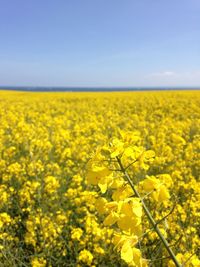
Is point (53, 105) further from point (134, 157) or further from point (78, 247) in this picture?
point (134, 157)

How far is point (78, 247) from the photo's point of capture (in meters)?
3.75

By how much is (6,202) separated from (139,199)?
3.72 metres

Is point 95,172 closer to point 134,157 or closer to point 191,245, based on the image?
point 134,157

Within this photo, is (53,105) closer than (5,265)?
No

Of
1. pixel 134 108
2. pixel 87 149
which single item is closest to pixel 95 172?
pixel 87 149

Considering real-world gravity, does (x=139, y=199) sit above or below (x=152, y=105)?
above

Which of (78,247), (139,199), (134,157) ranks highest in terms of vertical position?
(134,157)

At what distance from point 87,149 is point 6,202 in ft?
8.01

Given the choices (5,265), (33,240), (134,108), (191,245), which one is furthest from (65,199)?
(134,108)

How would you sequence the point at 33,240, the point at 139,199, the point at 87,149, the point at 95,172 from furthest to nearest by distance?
the point at 87,149 < the point at 33,240 < the point at 95,172 < the point at 139,199

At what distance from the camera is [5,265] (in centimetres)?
339

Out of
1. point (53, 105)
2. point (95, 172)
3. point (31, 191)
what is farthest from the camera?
point (53, 105)

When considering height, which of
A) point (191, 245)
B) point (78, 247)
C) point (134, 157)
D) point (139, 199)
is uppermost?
point (134, 157)

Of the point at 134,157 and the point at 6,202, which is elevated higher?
the point at 134,157
